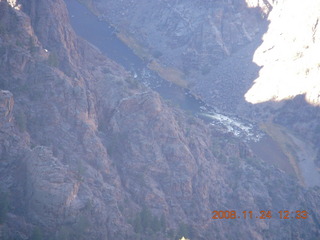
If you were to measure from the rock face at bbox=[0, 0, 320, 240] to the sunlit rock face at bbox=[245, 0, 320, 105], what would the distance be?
2131 inches

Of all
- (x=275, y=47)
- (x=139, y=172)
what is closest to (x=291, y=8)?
(x=275, y=47)

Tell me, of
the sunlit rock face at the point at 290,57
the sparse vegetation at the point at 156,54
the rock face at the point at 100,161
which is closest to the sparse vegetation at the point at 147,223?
the rock face at the point at 100,161

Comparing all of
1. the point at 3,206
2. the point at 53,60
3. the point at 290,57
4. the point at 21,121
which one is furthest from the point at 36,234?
the point at 290,57

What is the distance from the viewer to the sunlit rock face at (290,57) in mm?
→ 152125

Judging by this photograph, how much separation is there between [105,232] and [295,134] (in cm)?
9402

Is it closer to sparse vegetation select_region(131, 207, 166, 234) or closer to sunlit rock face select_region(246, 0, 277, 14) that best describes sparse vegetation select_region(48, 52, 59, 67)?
sparse vegetation select_region(131, 207, 166, 234)

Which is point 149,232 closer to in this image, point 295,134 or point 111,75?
point 111,75

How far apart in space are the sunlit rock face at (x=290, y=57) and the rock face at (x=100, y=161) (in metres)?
54.1

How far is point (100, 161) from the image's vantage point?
7588cm
